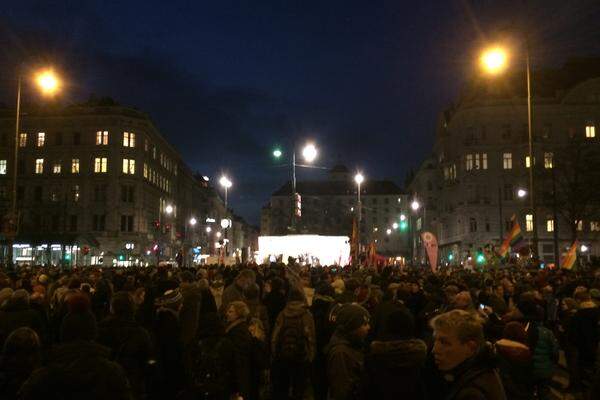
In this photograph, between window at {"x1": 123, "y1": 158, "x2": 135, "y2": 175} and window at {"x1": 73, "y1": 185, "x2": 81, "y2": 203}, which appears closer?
window at {"x1": 73, "y1": 185, "x2": 81, "y2": 203}

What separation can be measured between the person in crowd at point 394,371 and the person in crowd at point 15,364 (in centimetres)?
307

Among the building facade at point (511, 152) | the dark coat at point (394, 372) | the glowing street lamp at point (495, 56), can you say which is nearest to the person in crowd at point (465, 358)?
the dark coat at point (394, 372)

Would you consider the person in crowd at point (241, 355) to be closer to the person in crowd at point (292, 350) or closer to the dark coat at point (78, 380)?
the person in crowd at point (292, 350)

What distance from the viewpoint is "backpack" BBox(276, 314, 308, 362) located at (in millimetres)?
7988

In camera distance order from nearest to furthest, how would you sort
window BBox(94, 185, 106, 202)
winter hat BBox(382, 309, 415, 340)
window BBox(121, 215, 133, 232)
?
1. winter hat BBox(382, 309, 415, 340)
2. window BBox(94, 185, 106, 202)
3. window BBox(121, 215, 133, 232)

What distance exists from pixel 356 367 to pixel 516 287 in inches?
405

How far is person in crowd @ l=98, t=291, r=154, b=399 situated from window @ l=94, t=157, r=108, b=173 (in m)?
73.3

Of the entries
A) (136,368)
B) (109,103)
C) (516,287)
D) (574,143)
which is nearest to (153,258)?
(109,103)

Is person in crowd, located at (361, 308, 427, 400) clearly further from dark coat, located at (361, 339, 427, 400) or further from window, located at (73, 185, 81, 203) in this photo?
window, located at (73, 185, 81, 203)

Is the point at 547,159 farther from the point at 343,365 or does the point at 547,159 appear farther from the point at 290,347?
the point at 343,365

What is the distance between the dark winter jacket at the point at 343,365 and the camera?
6008 mm

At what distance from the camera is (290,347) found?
7984mm

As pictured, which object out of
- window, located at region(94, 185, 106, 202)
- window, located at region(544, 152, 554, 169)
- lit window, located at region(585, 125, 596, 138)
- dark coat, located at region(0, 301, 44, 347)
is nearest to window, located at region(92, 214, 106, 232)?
window, located at region(94, 185, 106, 202)

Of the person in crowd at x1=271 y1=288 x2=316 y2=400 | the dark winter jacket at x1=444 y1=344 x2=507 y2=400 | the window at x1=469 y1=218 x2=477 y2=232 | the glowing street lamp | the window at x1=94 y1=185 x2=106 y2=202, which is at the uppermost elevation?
the window at x1=94 y1=185 x2=106 y2=202
